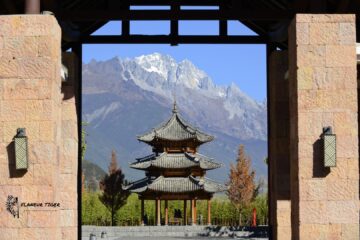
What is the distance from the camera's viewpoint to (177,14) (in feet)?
46.6

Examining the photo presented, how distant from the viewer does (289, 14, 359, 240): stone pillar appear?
13.0 metres

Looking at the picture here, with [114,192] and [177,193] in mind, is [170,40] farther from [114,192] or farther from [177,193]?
[114,192]

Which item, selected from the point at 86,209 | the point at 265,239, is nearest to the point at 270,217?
the point at 265,239

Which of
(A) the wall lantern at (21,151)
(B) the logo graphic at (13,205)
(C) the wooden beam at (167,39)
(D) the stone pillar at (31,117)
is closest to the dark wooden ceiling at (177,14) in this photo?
(C) the wooden beam at (167,39)

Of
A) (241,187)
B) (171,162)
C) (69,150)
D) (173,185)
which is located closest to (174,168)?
(171,162)

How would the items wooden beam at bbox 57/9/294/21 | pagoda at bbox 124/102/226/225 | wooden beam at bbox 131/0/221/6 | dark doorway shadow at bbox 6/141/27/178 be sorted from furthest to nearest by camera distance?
pagoda at bbox 124/102/226/225, wooden beam at bbox 131/0/221/6, wooden beam at bbox 57/9/294/21, dark doorway shadow at bbox 6/141/27/178

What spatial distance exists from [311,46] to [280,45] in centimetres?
515

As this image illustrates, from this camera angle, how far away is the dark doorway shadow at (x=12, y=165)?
1301cm

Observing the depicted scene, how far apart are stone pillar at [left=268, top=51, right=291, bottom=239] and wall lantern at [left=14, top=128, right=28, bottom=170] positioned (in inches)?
249

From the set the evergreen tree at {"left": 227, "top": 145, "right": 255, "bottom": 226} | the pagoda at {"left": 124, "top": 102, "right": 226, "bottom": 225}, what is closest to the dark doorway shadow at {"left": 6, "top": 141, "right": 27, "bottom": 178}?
the pagoda at {"left": 124, "top": 102, "right": 226, "bottom": 225}

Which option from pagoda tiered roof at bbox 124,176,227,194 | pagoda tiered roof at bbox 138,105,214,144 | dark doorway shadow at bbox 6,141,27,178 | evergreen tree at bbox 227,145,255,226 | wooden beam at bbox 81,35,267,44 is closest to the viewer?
dark doorway shadow at bbox 6,141,27,178

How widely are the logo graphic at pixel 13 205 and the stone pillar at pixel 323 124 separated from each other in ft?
15.8

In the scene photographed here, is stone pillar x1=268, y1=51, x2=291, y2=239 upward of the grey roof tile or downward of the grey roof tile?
downward

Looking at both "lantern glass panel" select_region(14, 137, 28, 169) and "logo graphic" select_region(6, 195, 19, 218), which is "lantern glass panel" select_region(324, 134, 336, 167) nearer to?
"lantern glass panel" select_region(14, 137, 28, 169)
